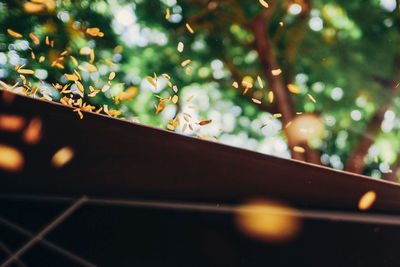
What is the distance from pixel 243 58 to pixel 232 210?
5.08 meters

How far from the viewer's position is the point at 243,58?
595cm

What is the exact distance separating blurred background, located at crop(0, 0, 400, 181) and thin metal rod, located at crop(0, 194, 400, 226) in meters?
3.37

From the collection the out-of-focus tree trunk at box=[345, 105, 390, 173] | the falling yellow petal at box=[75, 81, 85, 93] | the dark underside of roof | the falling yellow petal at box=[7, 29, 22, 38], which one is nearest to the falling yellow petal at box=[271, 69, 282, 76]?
the out-of-focus tree trunk at box=[345, 105, 390, 173]

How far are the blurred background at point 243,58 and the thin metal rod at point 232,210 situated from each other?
3.37 m

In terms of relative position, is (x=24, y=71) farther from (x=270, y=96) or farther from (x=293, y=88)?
(x=293, y=88)

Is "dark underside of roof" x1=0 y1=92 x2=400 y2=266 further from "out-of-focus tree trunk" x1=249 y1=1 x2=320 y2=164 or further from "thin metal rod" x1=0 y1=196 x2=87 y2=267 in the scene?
"out-of-focus tree trunk" x1=249 y1=1 x2=320 y2=164

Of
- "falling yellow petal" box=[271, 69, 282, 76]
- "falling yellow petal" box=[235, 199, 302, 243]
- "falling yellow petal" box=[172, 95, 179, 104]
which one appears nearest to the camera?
"falling yellow petal" box=[235, 199, 302, 243]

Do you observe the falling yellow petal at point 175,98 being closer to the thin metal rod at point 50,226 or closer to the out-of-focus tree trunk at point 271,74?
the out-of-focus tree trunk at point 271,74

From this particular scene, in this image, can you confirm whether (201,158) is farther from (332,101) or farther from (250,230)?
(332,101)

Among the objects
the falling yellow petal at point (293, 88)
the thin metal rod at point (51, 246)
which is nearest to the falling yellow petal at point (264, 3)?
the falling yellow petal at point (293, 88)

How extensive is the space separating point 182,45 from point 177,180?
4649 millimetres

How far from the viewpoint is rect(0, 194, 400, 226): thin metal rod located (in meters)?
1.11

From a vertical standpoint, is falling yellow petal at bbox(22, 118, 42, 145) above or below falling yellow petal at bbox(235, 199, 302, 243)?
below

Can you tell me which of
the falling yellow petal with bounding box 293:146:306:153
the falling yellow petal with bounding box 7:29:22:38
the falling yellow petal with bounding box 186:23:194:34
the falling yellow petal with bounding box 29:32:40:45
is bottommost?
the falling yellow petal with bounding box 7:29:22:38
